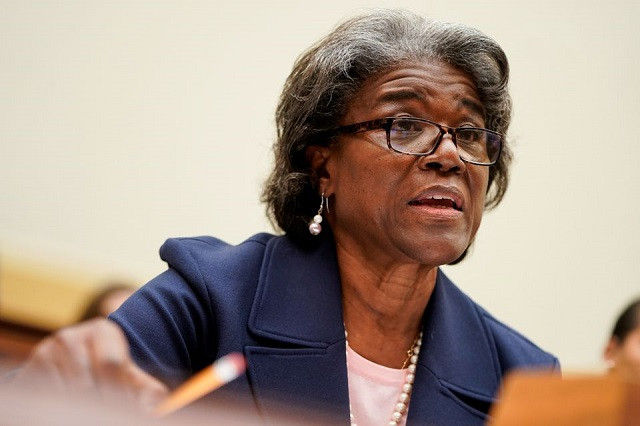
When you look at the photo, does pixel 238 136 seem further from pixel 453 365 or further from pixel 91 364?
pixel 91 364

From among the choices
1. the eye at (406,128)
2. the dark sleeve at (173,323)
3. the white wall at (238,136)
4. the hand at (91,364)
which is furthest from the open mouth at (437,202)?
the white wall at (238,136)

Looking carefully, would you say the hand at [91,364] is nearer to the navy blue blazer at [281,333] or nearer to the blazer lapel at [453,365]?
the navy blue blazer at [281,333]

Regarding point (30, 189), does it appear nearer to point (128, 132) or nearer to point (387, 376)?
point (128, 132)

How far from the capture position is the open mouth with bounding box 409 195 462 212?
1.76 m

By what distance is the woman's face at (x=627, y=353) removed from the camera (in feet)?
8.39

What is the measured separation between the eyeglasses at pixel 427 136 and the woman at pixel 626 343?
0.90m

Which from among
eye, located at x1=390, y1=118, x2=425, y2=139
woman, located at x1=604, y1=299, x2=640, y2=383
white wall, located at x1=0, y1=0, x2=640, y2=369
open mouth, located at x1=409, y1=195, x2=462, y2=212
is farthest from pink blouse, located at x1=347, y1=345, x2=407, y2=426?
white wall, located at x1=0, y1=0, x2=640, y2=369

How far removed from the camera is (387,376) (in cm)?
183

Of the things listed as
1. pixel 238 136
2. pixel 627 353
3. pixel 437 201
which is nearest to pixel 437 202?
pixel 437 201

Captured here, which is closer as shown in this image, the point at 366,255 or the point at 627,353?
the point at 366,255

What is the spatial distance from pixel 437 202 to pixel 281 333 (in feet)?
1.22

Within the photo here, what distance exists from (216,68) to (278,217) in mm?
1469

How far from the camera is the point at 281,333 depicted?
5.66 ft

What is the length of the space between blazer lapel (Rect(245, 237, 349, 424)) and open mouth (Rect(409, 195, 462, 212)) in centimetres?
23
